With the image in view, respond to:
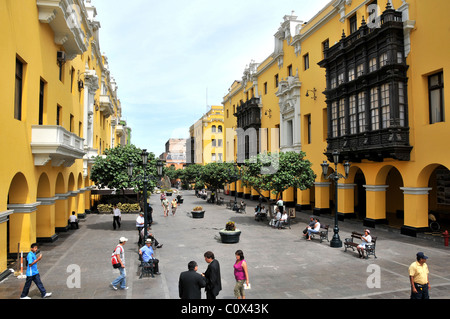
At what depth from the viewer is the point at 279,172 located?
21969 millimetres

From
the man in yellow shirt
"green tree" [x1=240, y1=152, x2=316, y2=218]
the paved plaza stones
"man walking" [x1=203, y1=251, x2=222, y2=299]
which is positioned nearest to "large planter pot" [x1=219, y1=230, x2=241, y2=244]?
the paved plaza stones

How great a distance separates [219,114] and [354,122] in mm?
53174

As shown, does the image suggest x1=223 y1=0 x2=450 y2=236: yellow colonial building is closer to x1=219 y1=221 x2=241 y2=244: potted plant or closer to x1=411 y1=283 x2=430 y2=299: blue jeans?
x1=219 y1=221 x2=241 y2=244: potted plant

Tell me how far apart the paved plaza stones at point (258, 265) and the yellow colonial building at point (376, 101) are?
3597 millimetres

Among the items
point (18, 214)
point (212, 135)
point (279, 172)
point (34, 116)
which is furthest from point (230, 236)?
point (212, 135)

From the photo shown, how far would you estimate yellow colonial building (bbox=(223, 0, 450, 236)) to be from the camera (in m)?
17.2

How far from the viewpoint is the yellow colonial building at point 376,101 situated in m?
17.2

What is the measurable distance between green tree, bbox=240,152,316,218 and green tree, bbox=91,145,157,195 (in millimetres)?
7139

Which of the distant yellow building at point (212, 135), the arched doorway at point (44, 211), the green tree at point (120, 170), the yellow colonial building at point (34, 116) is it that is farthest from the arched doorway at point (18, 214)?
the distant yellow building at point (212, 135)

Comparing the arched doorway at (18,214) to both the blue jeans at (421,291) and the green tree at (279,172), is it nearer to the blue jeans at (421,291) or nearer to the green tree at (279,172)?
the blue jeans at (421,291)

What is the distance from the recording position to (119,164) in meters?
20.0

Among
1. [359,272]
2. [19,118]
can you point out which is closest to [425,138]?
[359,272]

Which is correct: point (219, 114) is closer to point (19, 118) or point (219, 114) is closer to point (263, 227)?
point (263, 227)

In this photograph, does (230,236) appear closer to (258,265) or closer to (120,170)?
(258,265)
